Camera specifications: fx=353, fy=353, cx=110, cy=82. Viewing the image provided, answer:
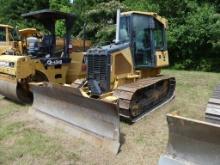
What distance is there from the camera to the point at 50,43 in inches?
364

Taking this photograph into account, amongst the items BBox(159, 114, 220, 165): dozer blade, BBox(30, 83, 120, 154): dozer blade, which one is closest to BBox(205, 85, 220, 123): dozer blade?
BBox(159, 114, 220, 165): dozer blade

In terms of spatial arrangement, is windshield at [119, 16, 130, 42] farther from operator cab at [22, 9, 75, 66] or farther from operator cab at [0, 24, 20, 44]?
operator cab at [0, 24, 20, 44]

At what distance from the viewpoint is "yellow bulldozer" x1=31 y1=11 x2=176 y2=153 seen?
5836mm

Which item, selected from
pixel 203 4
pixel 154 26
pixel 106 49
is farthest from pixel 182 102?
pixel 203 4

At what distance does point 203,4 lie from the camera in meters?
16.8

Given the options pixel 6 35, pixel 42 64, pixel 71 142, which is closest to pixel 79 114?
pixel 71 142


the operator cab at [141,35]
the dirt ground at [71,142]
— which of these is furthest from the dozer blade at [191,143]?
the operator cab at [141,35]

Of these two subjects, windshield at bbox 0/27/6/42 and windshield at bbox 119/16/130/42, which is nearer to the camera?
windshield at bbox 119/16/130/42

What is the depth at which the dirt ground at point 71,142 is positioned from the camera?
199 inches

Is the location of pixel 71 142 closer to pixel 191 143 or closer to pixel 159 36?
pixel 191 143

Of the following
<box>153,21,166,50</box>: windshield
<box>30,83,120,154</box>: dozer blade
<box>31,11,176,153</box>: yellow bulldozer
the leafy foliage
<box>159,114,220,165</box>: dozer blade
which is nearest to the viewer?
<box>159,114,220,165</box>: dozer blade

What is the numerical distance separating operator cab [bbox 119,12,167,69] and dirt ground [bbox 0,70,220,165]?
1.17 metres

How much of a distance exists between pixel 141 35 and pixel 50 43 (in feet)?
8.98

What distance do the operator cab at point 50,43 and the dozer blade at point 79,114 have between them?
1.66m
